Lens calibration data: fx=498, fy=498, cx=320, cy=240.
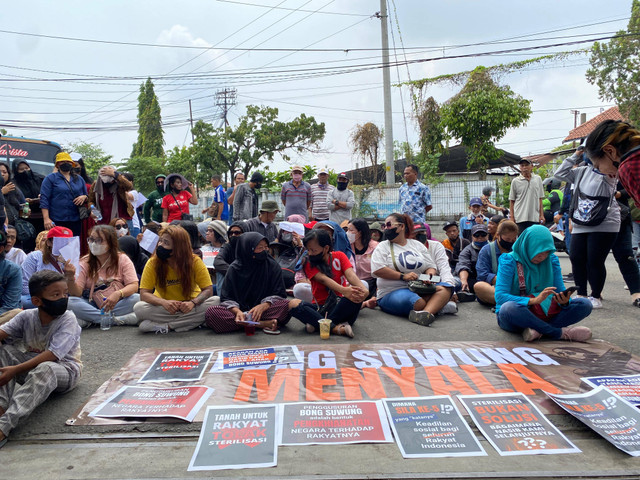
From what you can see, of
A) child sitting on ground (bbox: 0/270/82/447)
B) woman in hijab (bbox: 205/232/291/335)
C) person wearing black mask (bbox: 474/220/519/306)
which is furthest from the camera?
person wearing black mask (bbox: 474/220/519/306)

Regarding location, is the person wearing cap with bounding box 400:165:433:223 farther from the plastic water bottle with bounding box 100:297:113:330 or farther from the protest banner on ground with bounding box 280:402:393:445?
the protest banner on ground with bounding box 280:402:393:445

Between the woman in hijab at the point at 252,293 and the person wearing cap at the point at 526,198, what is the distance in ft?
12.9

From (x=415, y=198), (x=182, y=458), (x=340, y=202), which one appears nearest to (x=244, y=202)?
(x=340, y=202)

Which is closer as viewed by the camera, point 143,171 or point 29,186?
point 29,186

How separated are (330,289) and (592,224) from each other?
9.38 ft

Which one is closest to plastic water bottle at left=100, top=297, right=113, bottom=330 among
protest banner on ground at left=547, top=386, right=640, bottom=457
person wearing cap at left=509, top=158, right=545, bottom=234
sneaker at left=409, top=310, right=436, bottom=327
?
sneaker at left=409, top=310, right=436, bottom=327

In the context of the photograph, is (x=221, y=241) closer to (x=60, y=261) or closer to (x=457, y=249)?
(x=60, y=261)

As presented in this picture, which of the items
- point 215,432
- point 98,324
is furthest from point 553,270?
point 98,324

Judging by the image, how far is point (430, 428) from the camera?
8.97ft

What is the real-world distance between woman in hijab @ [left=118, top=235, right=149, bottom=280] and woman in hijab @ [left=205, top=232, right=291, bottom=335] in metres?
1.80

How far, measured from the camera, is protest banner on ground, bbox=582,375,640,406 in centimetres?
303

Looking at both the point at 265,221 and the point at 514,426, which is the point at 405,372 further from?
the point at 265,221

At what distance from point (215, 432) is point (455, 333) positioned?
9.35 feet

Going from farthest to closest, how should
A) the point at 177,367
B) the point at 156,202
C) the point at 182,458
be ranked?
the point at 156,202 → the point at 177,367 → the point at 182,458
